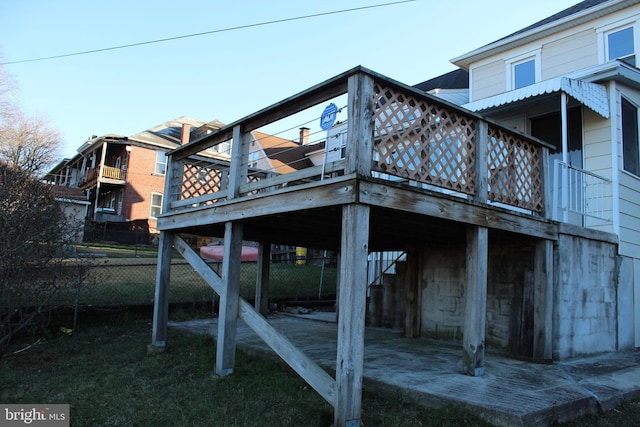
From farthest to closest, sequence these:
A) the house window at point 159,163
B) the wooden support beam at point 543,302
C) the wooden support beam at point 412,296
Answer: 1. the house window at point 159,163
2. the wooden support beam at point 412,296
3. the wooden support beam at point 543,302

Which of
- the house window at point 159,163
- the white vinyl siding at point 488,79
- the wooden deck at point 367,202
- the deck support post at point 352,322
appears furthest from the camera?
the house window at point 159,163

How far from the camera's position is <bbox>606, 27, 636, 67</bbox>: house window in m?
8.84

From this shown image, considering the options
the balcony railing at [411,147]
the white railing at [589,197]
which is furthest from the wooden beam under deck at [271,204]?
the white railing at [589,197]

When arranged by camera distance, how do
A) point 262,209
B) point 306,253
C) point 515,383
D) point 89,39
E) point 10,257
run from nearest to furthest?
point 515,383 < point 262,209 < point 10,257 < point 89,39 < point 306,253

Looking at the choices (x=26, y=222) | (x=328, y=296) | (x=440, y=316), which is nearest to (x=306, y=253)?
(x=328, y=296)

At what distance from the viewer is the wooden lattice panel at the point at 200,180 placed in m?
7.20

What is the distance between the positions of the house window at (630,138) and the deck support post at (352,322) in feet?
21.0

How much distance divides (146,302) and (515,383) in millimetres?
6708

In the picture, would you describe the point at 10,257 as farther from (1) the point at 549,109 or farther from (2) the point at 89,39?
(1) the point at 549,109

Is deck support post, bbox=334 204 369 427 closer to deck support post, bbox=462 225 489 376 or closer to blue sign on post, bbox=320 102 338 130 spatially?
blue sign on post, bbox=320 102 338 130

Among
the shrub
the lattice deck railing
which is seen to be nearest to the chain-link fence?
the shrub

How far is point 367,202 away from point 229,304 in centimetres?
245

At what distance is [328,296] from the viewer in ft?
39.7

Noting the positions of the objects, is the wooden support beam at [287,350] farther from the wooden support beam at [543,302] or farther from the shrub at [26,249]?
the wooden support beam at [543,302]
